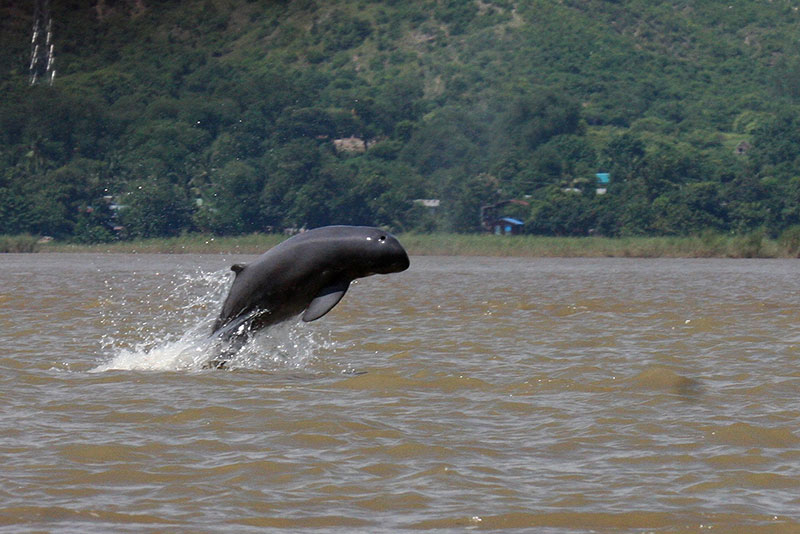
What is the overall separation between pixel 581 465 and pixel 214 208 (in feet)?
319

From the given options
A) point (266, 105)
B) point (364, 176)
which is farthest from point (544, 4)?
point (364, 176)

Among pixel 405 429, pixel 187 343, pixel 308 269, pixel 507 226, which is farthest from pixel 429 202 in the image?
pixel 405 429

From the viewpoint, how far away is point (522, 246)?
75375 millimetres

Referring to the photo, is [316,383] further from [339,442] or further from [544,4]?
[544,4]

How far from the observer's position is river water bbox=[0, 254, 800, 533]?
7.69 meters

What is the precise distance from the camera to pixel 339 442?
384 inches

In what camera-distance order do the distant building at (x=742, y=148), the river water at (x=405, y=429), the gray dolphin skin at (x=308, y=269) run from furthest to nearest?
the distant building at (x=742, y=148) < the gray dolphin skin at (x=308, y=269) < the river water at (x=405, y=429)

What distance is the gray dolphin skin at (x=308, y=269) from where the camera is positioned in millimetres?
13102

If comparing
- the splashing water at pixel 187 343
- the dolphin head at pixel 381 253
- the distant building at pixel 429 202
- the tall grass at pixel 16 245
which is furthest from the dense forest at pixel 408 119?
Result: the dolphin head at pixel 381 253

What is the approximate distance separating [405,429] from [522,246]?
215ft

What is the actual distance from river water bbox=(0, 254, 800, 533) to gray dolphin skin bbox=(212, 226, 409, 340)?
796mm

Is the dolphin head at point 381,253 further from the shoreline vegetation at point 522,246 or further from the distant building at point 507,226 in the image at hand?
the distant building at point 507,226

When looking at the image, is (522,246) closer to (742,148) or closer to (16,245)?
(16,245)

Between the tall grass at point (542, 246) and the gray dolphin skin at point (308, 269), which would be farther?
the tall grass at point (542, 246)
